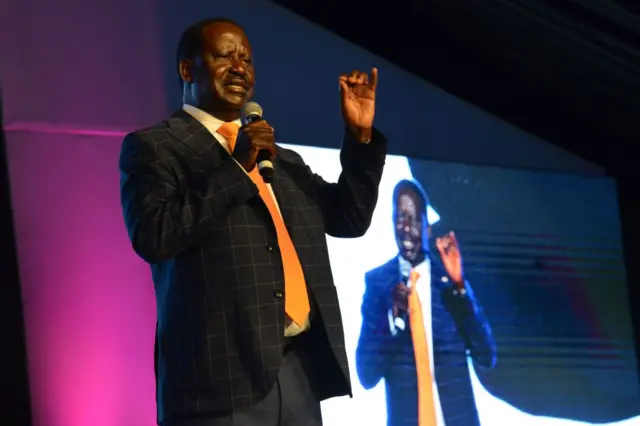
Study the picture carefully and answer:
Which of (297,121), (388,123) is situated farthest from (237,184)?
(388,123)

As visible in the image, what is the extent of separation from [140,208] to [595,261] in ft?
9.23

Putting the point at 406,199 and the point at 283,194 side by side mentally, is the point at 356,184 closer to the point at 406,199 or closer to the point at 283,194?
the point at 283,194

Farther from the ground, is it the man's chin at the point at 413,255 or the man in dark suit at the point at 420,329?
the man's chin at the point at 413,255

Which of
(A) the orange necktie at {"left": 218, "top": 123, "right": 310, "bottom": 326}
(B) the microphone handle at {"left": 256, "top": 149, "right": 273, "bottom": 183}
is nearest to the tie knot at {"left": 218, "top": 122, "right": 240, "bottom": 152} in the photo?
(A) the orange necktie at {"left": 218, "top": 123, "right": 310, "bottom": 326}

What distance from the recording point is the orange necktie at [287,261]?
4.87ft

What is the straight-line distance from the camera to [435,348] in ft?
10.8

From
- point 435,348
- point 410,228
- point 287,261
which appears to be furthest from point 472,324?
point 287,261

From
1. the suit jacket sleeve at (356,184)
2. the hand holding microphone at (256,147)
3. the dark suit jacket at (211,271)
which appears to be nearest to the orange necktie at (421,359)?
the suit jacket sleeve at (356,184)

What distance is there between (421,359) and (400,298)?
225 mm

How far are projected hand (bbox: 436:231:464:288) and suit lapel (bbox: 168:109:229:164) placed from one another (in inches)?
76.7

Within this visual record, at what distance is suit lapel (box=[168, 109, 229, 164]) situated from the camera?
154cm

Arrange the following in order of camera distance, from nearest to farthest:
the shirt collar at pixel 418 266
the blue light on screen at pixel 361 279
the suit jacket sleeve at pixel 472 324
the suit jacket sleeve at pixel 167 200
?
the suit jacket sleeve at pixel 167 200
the blue light on screen at pixel 361 279
the shirt collar at pixel 418 266
the suit jacket sleeve at pixel 472 324

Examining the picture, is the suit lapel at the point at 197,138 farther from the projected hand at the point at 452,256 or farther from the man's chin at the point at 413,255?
the projected hand at the point at 452,256

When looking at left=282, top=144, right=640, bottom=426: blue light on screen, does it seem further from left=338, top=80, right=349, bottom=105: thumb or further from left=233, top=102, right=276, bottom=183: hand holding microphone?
left=233, top=102, right=276, bottom=183: hand holding microphone
